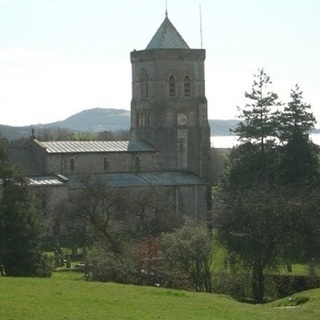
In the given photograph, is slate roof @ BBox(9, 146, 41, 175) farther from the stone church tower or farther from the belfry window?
the belfry window

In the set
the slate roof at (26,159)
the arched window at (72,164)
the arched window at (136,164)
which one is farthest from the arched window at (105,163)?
the slate roof at (26,159)

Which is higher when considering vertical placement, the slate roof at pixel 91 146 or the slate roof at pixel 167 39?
the slate roof at pixel 167 39

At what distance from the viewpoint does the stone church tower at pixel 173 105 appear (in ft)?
214

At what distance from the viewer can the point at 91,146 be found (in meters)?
62.1

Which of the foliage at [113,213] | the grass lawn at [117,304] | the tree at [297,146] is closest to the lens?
the grass lawn at [117,304]

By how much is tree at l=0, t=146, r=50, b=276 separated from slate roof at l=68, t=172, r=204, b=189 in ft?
63.1

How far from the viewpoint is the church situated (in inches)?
2382

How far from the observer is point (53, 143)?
60969 mm

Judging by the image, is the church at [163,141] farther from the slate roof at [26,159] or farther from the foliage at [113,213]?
the foliage at [113,213]

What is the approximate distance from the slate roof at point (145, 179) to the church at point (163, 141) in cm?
4

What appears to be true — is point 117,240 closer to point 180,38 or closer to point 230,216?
point 230,216

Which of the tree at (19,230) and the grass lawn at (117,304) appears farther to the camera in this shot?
the tree at (19,230)

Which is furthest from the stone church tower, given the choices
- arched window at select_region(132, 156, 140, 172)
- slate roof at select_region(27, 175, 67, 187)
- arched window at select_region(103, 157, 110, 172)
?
slate roof at select_region(27, 175, 67, 187)

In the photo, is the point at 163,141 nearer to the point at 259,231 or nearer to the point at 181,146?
the point at 181,146
